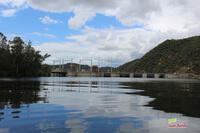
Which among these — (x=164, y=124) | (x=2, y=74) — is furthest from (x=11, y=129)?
(x=2, y=74)

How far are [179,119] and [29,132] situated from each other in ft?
27.7

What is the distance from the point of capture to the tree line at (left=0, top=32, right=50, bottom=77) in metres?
130

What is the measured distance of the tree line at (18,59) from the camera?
130 metres

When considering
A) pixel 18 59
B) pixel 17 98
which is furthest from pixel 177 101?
pixel 18 59

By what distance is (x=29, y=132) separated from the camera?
9.38m

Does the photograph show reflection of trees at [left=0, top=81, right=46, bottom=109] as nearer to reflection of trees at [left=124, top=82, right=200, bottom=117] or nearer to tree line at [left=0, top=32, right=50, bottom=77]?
reflection of trees at [left=124, top=82, right=200, bottom=117]

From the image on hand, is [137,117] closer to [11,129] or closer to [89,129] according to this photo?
[89,129]

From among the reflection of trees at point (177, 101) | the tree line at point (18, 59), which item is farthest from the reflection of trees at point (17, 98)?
the tree line at point (18, 59)

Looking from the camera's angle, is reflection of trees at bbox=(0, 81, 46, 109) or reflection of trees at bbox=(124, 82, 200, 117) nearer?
reflection of trees at bbox=(124, 82, 200, 117)

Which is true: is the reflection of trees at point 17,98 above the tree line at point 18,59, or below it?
below

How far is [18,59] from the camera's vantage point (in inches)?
5645

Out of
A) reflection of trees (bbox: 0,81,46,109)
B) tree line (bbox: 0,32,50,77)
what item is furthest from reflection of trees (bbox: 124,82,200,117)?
tree line (bbox: 0,32,50,77)

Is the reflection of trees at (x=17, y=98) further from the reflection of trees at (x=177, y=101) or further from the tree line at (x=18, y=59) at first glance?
the tree line at (x=18, y=59)

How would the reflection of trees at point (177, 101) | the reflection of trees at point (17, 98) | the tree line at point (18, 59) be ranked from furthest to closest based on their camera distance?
the tree line at point (18, 59)
the reflection of trees at point (17, 98)
the reflection of trees at point (177, 101)
